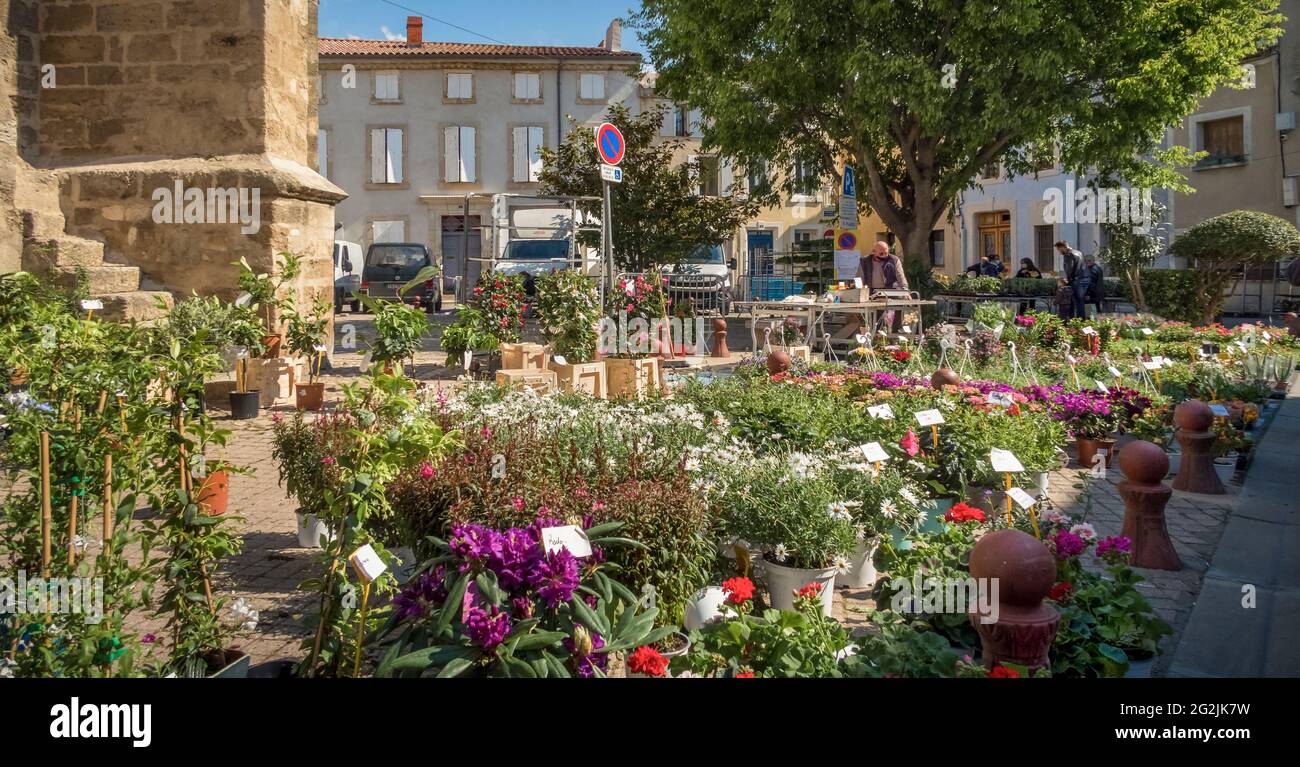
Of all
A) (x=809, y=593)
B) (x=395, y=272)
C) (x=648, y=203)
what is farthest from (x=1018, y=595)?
(x=395, y=272)

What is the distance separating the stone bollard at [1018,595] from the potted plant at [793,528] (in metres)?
0.97

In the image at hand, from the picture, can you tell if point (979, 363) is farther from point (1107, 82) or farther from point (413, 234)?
point (413, 234)

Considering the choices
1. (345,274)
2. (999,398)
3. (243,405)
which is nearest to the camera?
(999,398)

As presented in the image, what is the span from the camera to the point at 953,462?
209 inches

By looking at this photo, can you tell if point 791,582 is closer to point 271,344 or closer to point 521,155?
point 271,344

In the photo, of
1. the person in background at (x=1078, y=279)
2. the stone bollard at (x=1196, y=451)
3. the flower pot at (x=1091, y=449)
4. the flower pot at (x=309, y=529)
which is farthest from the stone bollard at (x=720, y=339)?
the flower pot at (x=309, y=529)

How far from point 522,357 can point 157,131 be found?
4.03m

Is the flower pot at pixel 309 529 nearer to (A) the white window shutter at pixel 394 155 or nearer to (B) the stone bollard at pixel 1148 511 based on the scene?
(B) the stone bollard at pixel 1148 511

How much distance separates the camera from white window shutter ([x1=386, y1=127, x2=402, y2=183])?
3581cm

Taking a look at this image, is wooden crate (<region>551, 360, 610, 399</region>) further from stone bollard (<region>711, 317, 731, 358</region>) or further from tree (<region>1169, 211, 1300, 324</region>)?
tree (<region>1169, 211, 1300, 324</region>)

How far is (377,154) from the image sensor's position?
1410 inches

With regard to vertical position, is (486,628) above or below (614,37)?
below
